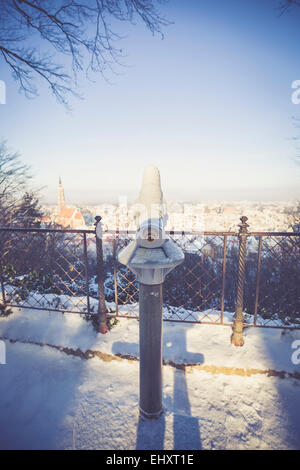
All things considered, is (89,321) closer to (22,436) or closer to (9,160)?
(22,436)

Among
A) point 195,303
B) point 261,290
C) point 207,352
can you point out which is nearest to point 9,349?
point 207,352

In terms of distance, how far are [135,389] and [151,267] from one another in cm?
145

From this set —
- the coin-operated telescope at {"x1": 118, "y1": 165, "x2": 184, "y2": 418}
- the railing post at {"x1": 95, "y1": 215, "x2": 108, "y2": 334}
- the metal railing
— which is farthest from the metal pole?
the railing post at {"x1": 95, "y1": 215, "x2": 108, "y2": 334}

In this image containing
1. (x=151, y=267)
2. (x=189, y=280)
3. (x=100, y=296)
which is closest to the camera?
(x=151, y=267)

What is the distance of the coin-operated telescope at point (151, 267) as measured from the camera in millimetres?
1349

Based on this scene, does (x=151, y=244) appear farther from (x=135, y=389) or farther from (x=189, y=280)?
(x=189, y=280)

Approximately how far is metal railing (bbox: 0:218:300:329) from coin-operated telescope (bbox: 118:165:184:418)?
309 mm

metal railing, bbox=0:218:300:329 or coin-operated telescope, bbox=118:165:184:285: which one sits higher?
coin-operated telescope, bbox=118:165:184:285

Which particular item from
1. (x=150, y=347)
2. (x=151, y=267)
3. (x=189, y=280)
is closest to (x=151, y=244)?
(x=151, y=267)

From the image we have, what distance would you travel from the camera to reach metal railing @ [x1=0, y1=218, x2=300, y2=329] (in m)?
2.64

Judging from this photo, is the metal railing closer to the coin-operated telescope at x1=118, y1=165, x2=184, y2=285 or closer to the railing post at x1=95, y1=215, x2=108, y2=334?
the railing post at x1=95, y1=215, x2=108, y2=334

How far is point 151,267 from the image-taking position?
51.2 inches

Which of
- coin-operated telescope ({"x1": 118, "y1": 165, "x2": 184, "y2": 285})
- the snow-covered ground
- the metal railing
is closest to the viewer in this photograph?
coin-operated telescope ({"x1": 118, "y1": 165, "x2": 184, "y2": 285})
